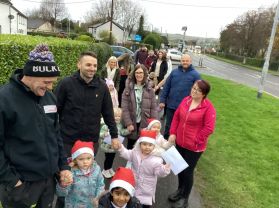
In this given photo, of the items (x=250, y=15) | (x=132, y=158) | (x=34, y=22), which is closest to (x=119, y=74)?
(x=132, y=158)

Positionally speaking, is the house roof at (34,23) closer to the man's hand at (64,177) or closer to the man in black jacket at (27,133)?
the man's hand at (64,177)

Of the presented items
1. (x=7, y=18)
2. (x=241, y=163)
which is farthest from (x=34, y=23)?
(x=241, y=163)

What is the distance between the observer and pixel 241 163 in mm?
7066

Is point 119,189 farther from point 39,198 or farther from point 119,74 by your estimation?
point 119,74

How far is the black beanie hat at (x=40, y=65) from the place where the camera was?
2.54 metres

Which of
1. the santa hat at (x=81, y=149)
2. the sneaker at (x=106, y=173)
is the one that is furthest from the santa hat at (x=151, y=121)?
the santa hat at (x=81, y=149)

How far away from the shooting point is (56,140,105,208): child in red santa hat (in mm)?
3602

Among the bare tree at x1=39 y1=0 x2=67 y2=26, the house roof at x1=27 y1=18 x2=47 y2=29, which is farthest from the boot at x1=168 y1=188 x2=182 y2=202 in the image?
the bare tree at x1=39 y1=0 x2=67 y2=26

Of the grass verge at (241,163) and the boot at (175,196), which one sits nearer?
the boot at (175,196)

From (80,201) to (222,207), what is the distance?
2.45m

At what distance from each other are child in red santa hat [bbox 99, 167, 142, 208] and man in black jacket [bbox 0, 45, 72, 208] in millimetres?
699

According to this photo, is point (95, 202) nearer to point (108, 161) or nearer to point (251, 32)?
point (108, 161)

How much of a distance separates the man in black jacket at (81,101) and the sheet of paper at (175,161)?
105 centimetres

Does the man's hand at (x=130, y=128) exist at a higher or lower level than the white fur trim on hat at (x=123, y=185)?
lower
